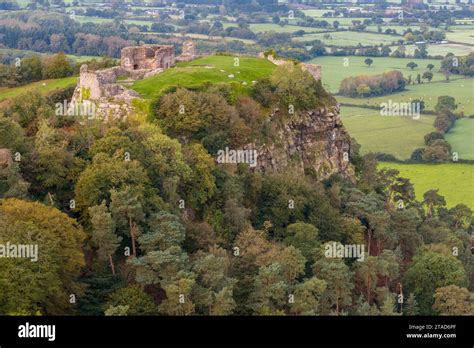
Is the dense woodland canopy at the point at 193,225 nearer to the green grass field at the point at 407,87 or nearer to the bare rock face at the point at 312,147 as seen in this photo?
the bare rock face at the point at 312,147

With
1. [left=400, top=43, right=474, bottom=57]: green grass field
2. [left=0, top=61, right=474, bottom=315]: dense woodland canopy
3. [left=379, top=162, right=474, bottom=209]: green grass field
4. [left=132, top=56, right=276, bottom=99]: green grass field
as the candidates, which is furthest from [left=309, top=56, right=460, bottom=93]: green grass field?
[left=0, top=61, right=474, bottom=315]: dense woodland canopy

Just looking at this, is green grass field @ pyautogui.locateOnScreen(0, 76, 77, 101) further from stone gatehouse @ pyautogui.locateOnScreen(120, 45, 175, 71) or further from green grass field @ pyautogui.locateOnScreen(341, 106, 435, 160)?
green grass field @ pyautogui.locateOnScreen(341, 106, 435, 160)


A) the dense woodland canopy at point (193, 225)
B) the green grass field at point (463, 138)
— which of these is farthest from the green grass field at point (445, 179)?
the dense woodland canopy at point (193, 225)

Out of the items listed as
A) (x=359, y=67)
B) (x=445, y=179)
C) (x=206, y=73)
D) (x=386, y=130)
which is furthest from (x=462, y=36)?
(x=206, y=73)

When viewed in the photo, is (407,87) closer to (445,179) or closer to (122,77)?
(445,179)

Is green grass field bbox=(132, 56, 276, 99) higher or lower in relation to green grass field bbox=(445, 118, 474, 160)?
higher

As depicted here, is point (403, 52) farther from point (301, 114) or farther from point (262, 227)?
point (262, 227)
